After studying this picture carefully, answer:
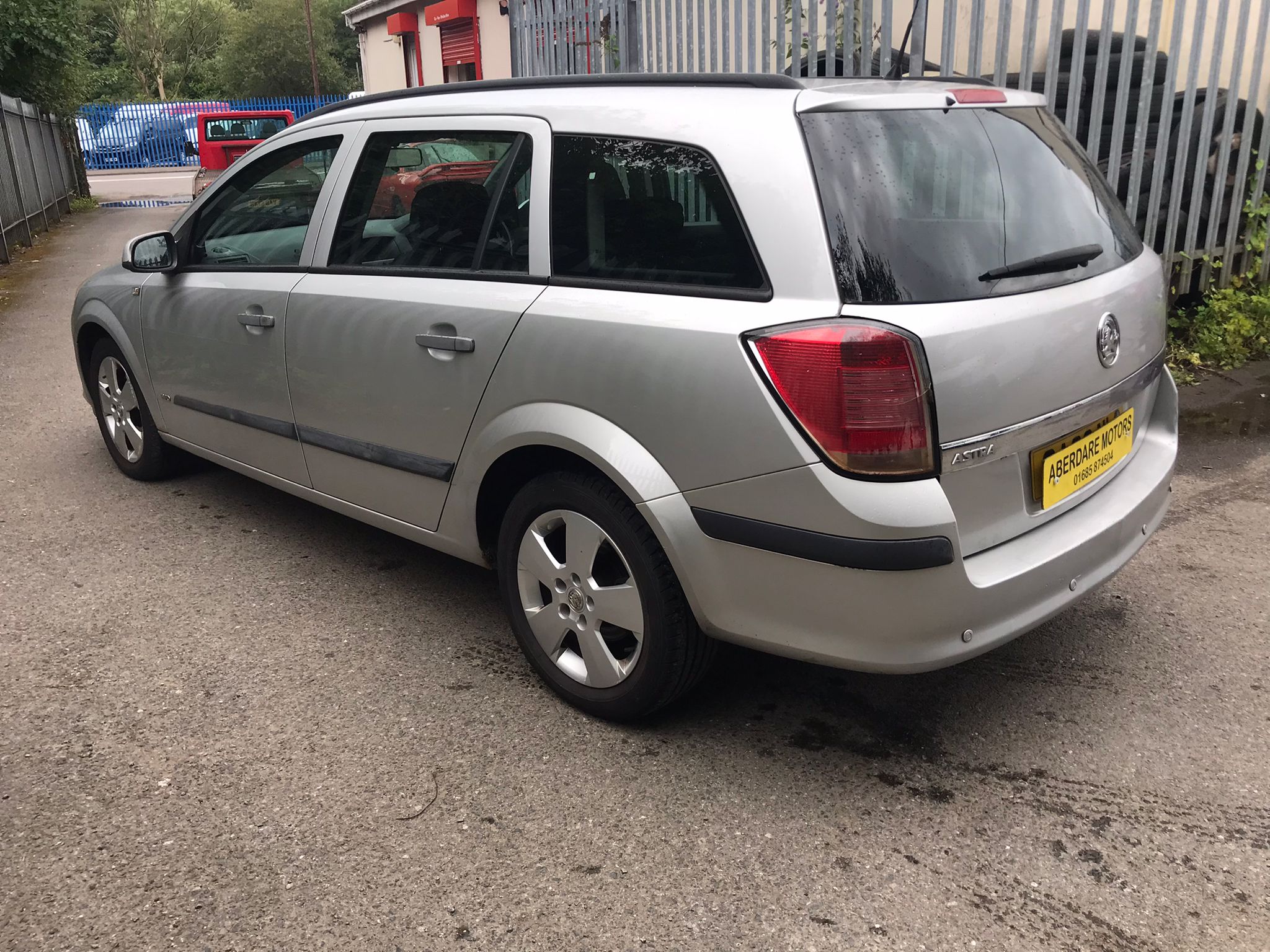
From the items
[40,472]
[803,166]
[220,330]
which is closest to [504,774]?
[803,166]

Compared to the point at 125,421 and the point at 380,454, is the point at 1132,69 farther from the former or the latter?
the point at 125,421

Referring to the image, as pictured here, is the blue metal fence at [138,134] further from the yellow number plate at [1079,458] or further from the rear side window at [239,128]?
the yellow number plate at [1079,458]

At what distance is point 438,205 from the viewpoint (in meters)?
3.33

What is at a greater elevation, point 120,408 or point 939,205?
point 939,205

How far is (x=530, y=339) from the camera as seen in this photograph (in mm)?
2900

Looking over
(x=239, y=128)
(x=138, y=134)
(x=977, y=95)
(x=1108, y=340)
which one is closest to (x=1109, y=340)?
(x=1108, y=340)

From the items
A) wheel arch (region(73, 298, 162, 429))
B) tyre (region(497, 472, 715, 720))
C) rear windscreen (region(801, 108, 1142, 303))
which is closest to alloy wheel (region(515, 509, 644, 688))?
tyre (region(497, 472, 715, 720))

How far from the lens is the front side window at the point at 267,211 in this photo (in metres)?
3.80

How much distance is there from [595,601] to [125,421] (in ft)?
10.6

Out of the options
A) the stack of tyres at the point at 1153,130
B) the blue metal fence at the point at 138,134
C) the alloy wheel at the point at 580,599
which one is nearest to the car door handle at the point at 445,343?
the alloy wheel at the point at 580,599

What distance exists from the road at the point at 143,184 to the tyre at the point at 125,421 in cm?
1788

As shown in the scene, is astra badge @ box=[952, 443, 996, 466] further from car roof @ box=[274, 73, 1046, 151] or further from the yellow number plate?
car roof @ box=[274, 73, 1046, 151]

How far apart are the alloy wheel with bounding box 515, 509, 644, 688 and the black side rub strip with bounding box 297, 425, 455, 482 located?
1.29 feet

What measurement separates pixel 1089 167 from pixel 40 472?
15.9 ft
